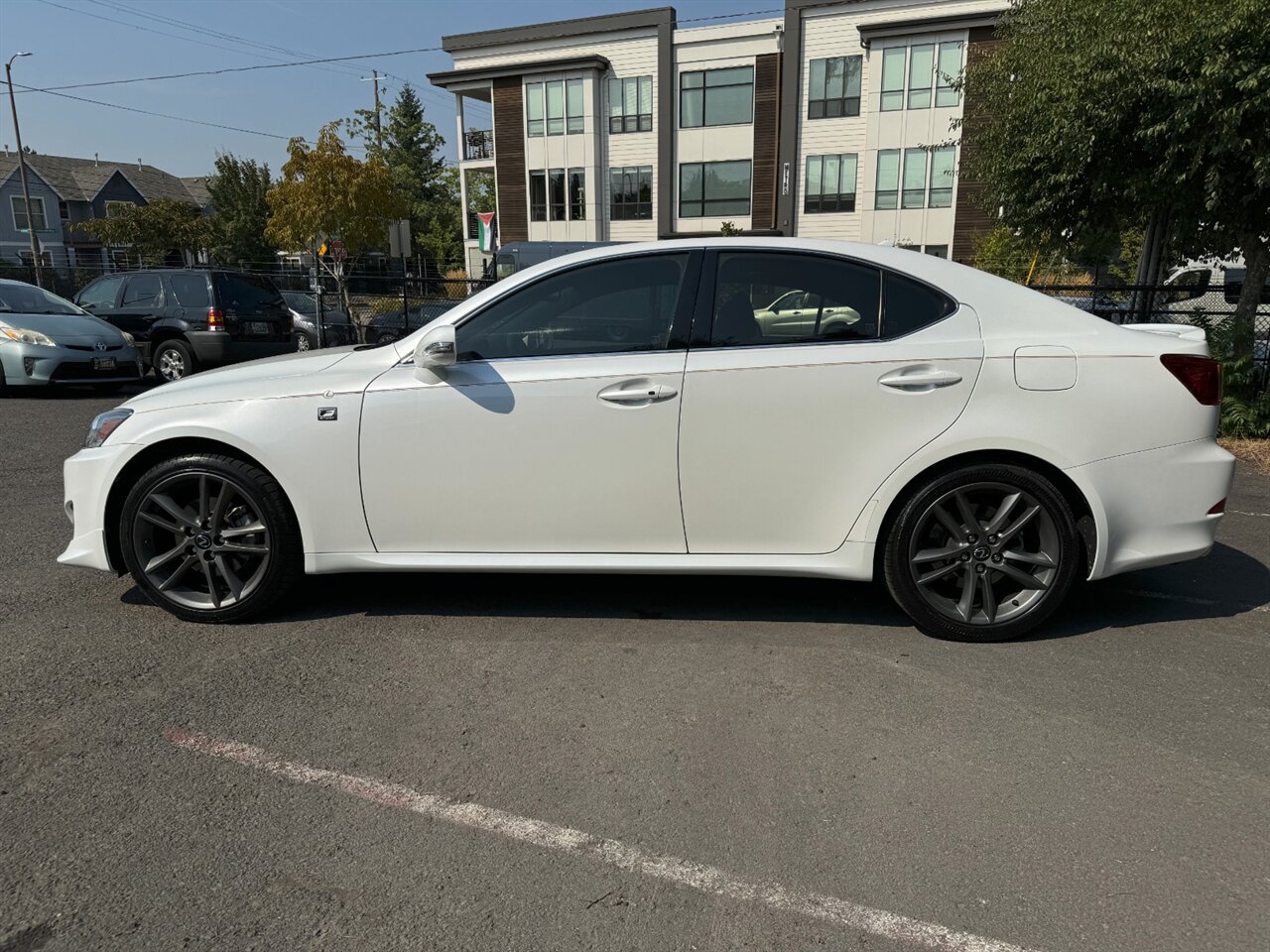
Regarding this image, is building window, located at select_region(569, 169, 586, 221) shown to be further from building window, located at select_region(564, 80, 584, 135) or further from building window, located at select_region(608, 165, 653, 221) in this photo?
building window, located at select_region(564, 80, 584, 135)

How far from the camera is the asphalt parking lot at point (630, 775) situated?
2.20 meters

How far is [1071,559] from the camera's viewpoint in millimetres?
3699

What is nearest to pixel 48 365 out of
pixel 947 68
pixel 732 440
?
pixel 732 440

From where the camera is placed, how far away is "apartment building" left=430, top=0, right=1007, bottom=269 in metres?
31.3

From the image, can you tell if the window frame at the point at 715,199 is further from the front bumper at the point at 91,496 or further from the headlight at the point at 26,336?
the front bumper at the point at 91,496

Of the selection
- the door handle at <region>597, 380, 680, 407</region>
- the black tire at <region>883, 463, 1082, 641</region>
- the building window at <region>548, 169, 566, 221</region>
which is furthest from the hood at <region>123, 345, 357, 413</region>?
the building window at <region>548, 169, 566, 221</region>

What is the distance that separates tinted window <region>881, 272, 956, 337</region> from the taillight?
898mm

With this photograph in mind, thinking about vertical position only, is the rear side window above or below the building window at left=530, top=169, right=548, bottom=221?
below

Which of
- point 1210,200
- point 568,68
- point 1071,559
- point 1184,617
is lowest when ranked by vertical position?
point 1184,617

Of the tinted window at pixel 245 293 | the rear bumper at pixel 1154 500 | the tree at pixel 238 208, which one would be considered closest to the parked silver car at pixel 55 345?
the tinted window at pixel 245 293

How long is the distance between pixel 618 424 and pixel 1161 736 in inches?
89.0

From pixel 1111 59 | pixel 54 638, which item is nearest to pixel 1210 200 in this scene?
pixel 1111 59

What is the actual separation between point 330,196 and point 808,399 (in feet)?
81.6

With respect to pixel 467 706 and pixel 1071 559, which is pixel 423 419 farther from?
pixel 1071 559
